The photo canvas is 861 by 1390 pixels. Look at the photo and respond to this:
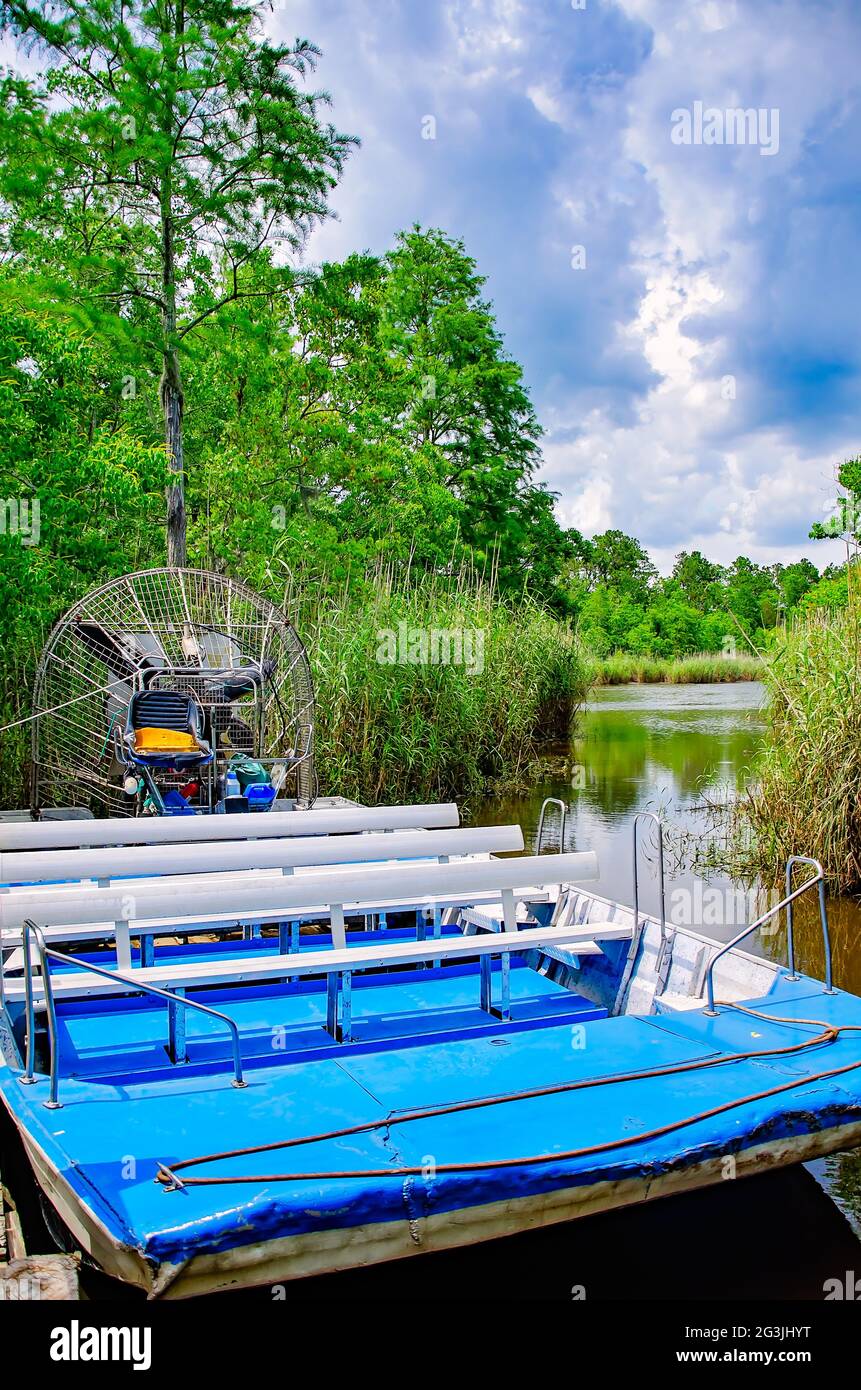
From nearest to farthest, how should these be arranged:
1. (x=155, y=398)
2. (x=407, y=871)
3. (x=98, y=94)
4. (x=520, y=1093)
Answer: (x=520, y=1093)
(x=407, y=871)
(x=98, y=94)
(x=155, y=398)

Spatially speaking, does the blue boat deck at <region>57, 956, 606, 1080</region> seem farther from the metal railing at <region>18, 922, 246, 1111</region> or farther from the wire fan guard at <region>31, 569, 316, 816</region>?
the wire fan guard at <region>31, 569, 316, 816</region>

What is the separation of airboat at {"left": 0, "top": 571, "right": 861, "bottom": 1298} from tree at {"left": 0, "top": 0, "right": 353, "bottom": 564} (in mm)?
7062

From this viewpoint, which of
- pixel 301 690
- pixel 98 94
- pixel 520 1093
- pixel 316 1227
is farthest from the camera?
pixel 98 94

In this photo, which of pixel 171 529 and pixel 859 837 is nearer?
pixel 859 837

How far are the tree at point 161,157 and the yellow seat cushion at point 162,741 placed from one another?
4.94 meters

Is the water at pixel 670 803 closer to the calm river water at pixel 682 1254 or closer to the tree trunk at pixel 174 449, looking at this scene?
the calm river water at pixel 682 1254

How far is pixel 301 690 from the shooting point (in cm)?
942

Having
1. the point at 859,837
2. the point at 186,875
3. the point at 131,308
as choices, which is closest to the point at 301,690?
the point at 186,875

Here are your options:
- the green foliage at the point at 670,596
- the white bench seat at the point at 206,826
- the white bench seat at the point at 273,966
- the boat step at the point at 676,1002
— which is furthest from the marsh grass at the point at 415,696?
the green foliage at the point at 670,596

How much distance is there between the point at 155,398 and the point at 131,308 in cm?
291

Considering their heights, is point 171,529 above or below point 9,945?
above

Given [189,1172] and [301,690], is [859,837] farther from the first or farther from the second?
[189,1172]

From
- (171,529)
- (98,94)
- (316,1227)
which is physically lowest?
(316,1227)

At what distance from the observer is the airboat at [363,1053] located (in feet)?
9.98
